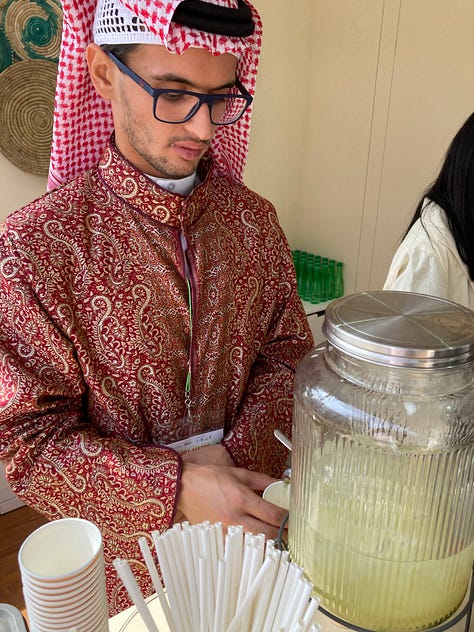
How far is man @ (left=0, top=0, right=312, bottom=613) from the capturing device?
93cm

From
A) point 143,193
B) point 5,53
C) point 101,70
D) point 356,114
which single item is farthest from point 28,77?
point 356,114

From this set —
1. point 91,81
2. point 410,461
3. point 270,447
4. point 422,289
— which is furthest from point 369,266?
point 410,461

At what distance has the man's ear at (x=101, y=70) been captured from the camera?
39.4 inches

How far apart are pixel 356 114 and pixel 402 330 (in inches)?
103

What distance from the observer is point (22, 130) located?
2.09 m

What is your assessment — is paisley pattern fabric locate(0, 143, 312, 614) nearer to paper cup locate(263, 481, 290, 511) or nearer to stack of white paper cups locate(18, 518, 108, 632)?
paper cup locate(263, 481, 290, 511)

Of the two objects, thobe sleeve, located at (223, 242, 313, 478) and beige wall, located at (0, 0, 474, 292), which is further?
beige wall, located at (0, 0, 474, 292)

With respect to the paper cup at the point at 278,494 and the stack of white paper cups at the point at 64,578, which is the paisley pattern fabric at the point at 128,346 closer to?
the paper cup at the point at 278,494

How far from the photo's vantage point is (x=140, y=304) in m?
1.03

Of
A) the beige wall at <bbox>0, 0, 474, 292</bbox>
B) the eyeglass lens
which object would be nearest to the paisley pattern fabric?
the eyeglass lens

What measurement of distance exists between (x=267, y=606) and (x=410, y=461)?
0.58 ft

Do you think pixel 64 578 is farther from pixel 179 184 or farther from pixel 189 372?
pixel 179 184

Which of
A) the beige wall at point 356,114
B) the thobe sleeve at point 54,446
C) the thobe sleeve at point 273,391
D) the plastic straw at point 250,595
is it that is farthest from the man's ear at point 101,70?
the beige wall at point 356,114

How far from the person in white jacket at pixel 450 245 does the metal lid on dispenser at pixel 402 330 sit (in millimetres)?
790
